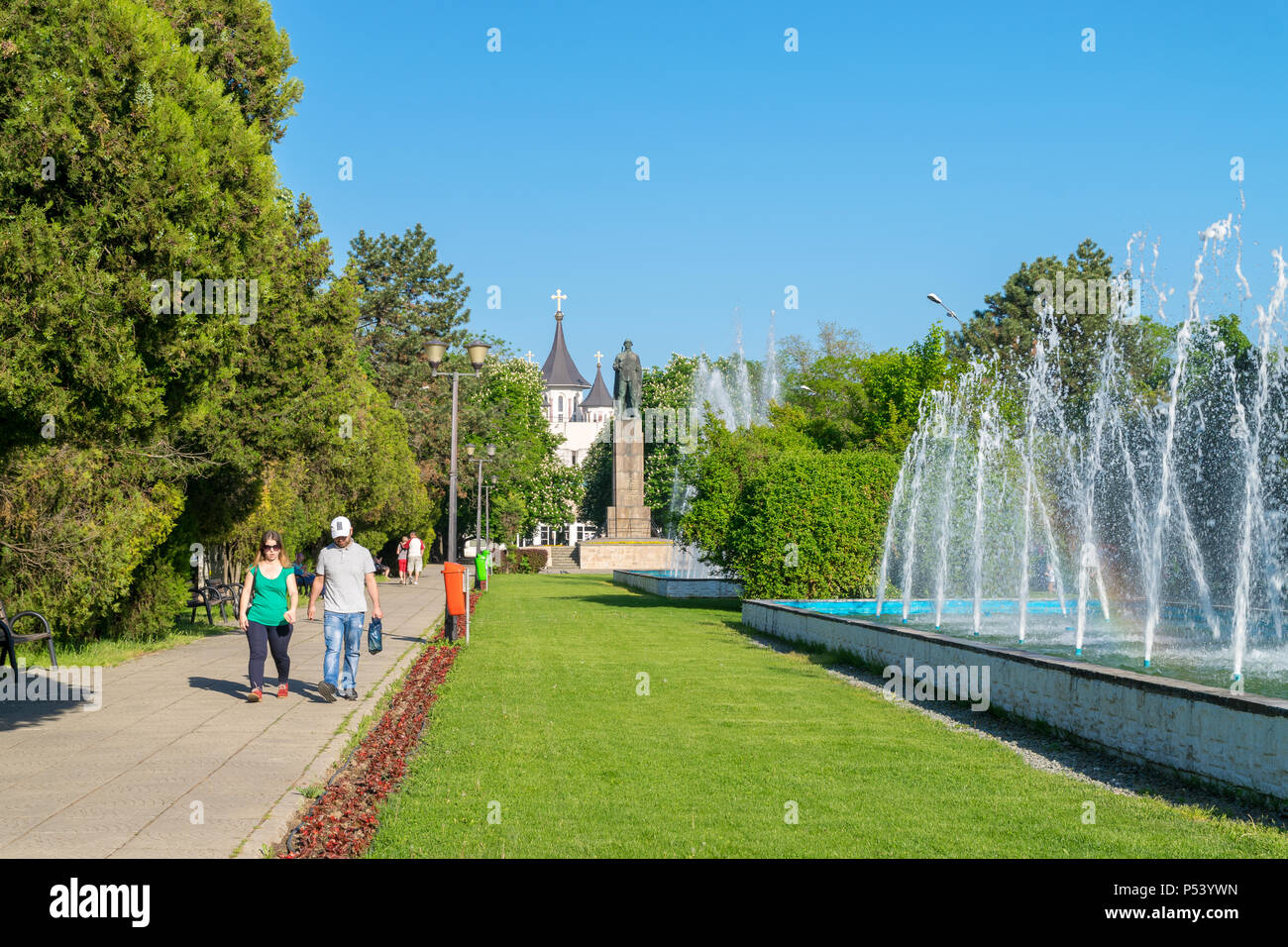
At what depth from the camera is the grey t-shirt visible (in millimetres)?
11008

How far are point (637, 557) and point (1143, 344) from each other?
2569 centimetres

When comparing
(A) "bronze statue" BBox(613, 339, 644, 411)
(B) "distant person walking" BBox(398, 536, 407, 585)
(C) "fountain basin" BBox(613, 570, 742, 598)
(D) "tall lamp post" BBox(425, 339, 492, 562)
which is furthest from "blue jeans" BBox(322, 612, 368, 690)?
(A) "bronze statue" BBox(613, 339, 644, 411)

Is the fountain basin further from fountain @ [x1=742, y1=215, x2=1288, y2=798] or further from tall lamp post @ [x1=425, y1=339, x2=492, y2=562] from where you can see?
tall lamp post @ [x1=425, y1=339, x2=492, y2=562]

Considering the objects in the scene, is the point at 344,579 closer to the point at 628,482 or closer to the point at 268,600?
the point at 268,600

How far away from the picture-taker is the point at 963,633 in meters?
14.9

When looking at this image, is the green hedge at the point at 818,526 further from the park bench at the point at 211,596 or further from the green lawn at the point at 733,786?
the park bench at the point at 211,596

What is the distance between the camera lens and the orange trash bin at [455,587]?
16.9 meters

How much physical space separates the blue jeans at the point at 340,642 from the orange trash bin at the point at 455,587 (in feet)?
18.5

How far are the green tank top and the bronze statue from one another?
44.6 m

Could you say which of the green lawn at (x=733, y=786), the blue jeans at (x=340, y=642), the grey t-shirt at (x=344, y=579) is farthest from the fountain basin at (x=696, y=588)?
the grey t-shirt at (x=344, y=579)

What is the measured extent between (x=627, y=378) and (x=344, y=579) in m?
45.9

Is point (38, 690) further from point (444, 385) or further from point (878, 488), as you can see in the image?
point (444, 385)

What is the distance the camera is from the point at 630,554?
184ft

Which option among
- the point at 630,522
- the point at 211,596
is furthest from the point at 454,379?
the point at 630,522
